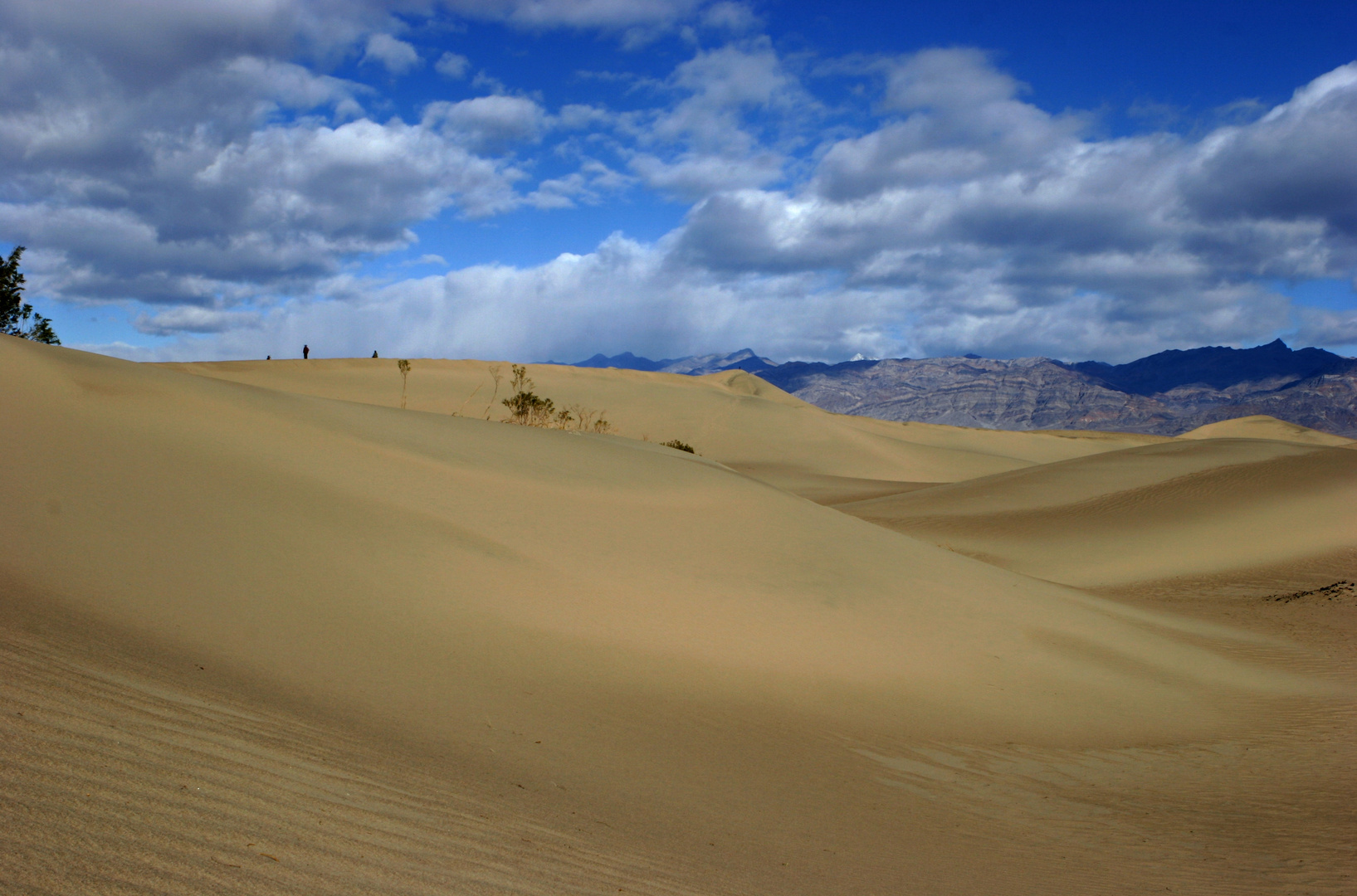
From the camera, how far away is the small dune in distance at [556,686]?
10.6 ft

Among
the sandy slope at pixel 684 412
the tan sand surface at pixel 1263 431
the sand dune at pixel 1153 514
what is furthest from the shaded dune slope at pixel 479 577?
the tan sand surface at pixel 1263 431

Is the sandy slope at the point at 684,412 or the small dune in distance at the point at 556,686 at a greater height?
the sandy slope at the point at 684,412

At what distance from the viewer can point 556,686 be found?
247 inches

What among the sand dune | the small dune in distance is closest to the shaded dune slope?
the small dune in distance

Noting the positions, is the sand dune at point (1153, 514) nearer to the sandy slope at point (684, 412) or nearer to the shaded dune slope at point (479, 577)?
the shaded dune slope at point (479, 577)

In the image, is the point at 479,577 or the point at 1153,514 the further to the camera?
the point at 1153,514

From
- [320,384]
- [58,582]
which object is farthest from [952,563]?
[320,384]

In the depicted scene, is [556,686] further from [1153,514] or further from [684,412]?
[684,412]

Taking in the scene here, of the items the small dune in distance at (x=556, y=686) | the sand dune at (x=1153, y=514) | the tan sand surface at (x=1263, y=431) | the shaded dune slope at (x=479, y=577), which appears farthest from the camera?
the tan sand surface at (x=1263, y=431)

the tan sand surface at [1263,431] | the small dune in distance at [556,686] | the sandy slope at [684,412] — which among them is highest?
the tan sand surface at [1263,431]

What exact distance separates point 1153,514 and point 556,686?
67.8ft

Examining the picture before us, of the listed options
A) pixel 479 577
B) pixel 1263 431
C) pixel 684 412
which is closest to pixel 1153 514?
pixel 479 577

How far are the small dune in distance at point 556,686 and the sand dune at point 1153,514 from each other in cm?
471

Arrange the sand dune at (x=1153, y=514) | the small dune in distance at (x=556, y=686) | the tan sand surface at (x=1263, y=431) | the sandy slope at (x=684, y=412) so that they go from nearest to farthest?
1. the small dune in distance at (x=556, y=686)
2. the sand dune at (x=1153, y=514)
3. the sandy slope at (x=684, y=412)
4. the tan sand surface at (x=1263, y=431)
